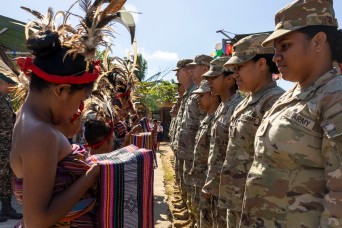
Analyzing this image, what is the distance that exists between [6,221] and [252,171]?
431cm

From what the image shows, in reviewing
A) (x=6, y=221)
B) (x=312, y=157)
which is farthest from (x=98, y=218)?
(x=6, y=221)

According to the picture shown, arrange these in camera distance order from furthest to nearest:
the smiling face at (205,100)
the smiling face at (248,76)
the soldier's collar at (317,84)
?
the smiling face at (205,100)
the smiling face at (248,76)
the soldier's collar at (317,84)

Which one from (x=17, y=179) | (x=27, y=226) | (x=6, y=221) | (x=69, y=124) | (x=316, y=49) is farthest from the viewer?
(x=6, y=221)

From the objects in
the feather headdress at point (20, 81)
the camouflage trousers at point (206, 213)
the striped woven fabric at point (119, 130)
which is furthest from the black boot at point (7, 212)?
the feather headdress at point (20, 81)

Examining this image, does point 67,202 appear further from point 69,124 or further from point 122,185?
point 69,124

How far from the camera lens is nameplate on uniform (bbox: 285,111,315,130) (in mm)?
1909

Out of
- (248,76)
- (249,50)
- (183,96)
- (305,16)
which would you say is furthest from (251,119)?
(183,96)

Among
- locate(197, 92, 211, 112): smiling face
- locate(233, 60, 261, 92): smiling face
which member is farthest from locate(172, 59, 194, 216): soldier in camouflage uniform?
locate(233, 60, 261, 92): smiling face

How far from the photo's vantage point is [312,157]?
1.92 meters

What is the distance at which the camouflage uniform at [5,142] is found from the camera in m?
5.51

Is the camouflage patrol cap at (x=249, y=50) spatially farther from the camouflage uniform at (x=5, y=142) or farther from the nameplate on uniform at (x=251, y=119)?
the camouflage uniform at (x=5, y=142)

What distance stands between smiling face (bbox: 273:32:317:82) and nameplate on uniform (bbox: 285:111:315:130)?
0.26 metres

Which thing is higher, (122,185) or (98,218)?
(122,185)

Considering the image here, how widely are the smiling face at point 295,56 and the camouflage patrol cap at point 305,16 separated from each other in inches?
1.9
